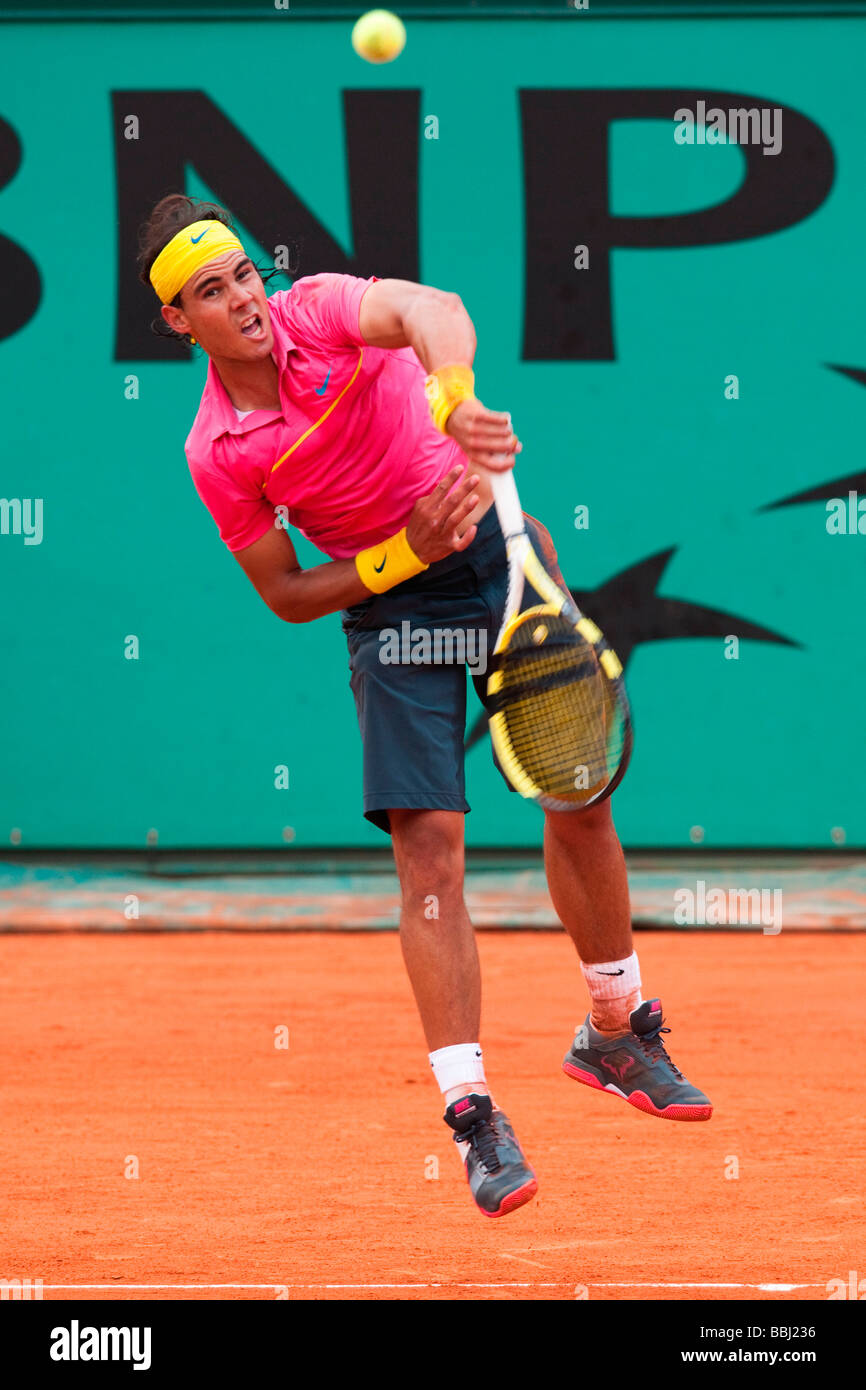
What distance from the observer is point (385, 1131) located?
5.62 meters

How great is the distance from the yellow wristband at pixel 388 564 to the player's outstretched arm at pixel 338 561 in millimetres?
22

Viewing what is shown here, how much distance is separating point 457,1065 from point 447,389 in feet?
4.52

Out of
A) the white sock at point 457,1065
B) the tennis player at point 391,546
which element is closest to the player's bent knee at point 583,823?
the tennis player at point 391,546

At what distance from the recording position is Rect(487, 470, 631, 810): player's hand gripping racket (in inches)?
150

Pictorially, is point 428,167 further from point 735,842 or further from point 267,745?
point 735,842

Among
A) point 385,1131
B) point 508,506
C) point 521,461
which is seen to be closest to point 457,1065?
point 508,506

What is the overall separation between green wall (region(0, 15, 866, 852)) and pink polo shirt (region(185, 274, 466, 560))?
4.87m

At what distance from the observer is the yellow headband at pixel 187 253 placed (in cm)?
389

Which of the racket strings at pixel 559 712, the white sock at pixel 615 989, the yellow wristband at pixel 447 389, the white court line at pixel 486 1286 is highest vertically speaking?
the yellow wristband at pixel 447 389

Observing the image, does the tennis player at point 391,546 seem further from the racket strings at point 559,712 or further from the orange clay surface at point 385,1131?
the orange clay surface at point 385,1131

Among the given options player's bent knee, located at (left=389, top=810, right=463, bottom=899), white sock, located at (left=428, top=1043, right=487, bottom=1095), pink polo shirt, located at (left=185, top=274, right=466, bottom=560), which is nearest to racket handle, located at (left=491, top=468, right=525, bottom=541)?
pink polo shirt, located at (left=185, top=274, right=466, bottom=560)

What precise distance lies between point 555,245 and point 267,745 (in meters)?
2.81

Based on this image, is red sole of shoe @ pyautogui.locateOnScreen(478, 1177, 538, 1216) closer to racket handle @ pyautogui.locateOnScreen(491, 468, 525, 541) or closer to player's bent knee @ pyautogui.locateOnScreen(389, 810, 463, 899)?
player's bent knee @ pyautogui.locateOnScreen(389, 810, 463, 899)

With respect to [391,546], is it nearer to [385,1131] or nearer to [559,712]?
[559,712]
